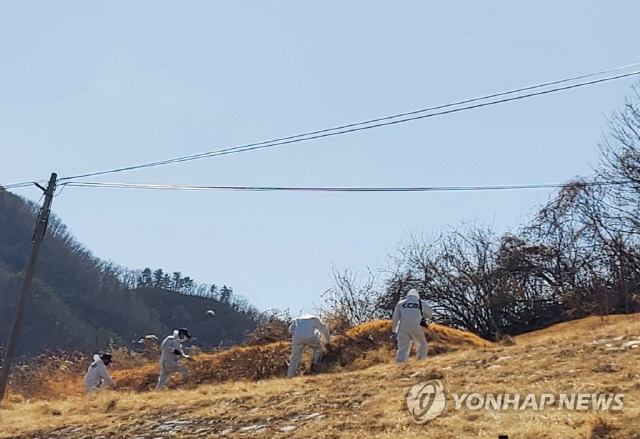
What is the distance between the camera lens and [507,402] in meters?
9.19

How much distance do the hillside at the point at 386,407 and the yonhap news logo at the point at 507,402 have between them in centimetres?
12

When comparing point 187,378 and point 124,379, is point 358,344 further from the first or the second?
point 124,379

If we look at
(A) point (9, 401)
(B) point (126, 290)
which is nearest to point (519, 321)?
(A) point (9, 401)

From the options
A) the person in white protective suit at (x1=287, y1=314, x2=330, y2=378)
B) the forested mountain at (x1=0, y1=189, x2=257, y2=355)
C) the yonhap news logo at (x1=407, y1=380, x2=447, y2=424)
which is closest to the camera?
the yonhap news logo at (x1=407, y1=380, x2=447, y2=424)

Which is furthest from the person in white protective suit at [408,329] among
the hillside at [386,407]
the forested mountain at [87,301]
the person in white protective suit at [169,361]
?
the forested mountain at [87,301]

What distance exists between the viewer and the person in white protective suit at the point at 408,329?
663 inches

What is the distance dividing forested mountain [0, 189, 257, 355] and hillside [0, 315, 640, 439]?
61226 millimetres

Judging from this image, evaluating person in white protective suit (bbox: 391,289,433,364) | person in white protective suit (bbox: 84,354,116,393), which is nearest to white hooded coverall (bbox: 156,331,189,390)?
person in white protective suit (bbox: 84,354,116,393)

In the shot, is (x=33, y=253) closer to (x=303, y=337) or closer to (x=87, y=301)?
(x=303, y=337)

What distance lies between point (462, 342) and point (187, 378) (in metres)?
6.97

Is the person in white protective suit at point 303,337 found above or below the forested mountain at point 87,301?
below

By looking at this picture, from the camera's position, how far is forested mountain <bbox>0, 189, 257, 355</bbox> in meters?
79.1

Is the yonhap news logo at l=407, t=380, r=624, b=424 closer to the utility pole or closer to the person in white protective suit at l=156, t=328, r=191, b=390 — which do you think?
the person in white protective suit at l=156, t=328, r=191, b=390

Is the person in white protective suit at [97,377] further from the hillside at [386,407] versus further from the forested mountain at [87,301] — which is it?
the forested mountain at [87,301]
